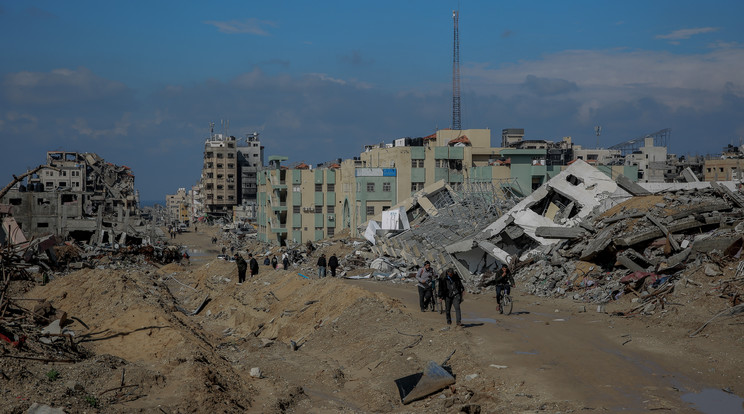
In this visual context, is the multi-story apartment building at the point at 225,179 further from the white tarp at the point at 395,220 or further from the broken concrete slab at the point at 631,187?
the broken concrete slab at the point at 631,187

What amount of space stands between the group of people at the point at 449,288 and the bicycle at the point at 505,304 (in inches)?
2.9

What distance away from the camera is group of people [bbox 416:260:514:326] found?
17.7 m

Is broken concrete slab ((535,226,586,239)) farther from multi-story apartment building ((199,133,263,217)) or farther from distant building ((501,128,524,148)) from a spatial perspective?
multi-story apartment building ((199,133,263,217))

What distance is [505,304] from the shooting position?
68.1ft

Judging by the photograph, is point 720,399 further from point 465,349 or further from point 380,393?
point 380,393

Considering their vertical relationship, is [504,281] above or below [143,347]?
above

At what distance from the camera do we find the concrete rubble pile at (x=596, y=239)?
2156 cm

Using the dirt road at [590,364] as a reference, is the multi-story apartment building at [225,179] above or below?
above

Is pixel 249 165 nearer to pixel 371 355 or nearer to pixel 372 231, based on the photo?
pixel 372 231

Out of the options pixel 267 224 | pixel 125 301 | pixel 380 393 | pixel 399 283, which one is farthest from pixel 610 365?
pixel 267 224

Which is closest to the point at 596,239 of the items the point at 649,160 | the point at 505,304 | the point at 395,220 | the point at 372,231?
the point at 505,304

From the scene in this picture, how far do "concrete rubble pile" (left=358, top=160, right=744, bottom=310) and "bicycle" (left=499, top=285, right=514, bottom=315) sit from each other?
11.9ft

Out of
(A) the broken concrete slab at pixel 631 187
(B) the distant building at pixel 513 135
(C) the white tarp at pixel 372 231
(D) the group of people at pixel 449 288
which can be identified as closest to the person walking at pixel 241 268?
(D) the group of people at pixel 449 288

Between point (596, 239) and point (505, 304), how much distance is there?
20.7ft
